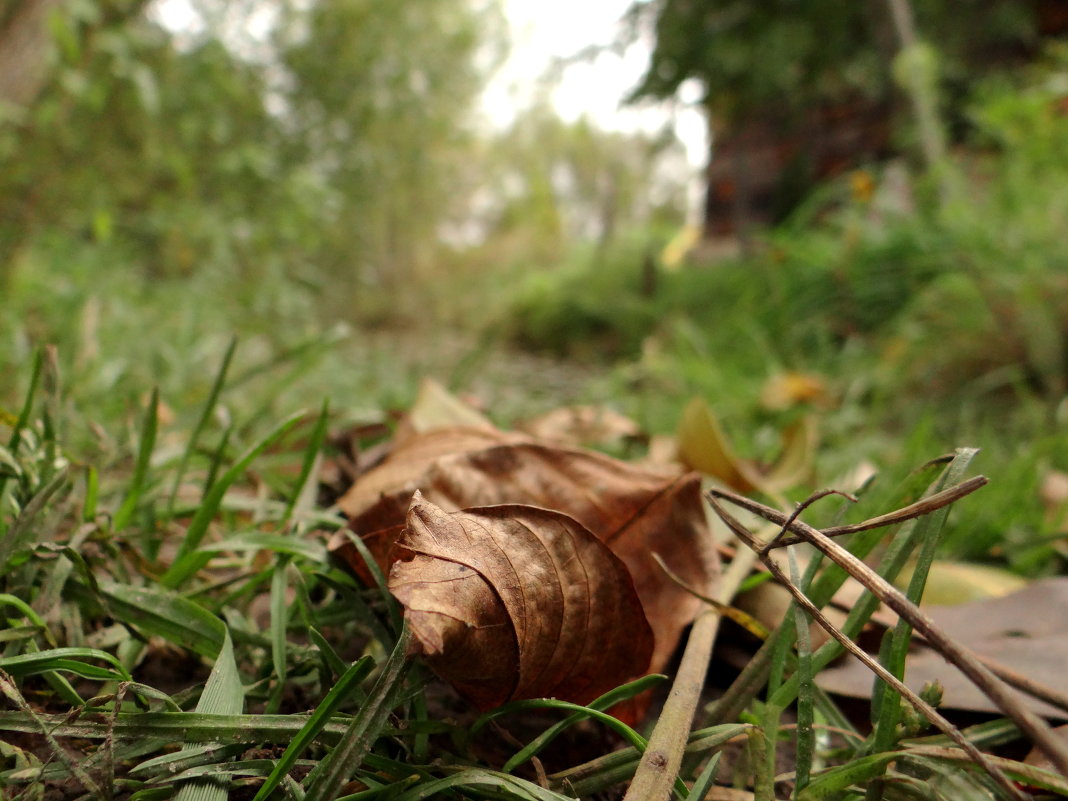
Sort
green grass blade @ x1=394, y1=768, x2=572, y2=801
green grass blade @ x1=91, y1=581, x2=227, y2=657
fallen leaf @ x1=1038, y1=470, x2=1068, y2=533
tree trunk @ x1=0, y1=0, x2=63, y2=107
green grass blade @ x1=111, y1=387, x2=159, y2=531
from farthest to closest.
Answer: tree trunk @ x1=0, y1=0, x2=63, y2=107 → fallen leaf @ x1=1038, y1=470, x2=1068, y2=533 → green grass blade @ x1=111, y1=387, x2=159, y2=531 → green grass blade @ x1=91, y1=581, x2=227, y2=657 → green grass blade @ x1=394, y1=768, x2=572, y2=801

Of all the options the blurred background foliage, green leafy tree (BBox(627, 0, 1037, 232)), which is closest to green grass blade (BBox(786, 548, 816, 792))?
the blurred background foliage

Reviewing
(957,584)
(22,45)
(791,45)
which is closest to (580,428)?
(957,584)

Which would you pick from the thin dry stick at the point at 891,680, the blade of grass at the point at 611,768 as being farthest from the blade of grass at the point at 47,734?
the thin dry stick at the point at 891,680

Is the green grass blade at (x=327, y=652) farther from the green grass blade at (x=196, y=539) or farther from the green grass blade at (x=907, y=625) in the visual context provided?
the green grass blade at (x=907, y=625)

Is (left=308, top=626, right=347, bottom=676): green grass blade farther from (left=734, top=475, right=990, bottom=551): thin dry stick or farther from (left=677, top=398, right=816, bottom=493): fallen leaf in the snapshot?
(left=677, top=398, right=816, bottom=493): fallen leaf

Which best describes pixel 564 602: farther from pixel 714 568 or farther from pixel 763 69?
pixel 763 69

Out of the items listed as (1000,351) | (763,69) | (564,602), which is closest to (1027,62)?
(763,69)

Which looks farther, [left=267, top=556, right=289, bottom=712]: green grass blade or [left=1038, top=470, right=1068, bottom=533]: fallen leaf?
[left=1038, top=470, right=1068, bottom=533]: fallen leaf
